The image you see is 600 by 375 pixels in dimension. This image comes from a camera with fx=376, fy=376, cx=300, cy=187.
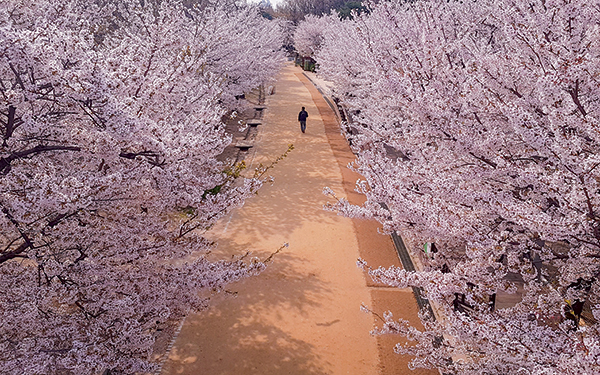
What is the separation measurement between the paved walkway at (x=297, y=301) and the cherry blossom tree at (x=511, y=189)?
7.86 feet

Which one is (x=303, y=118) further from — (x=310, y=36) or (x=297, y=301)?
(x=310, y=36)

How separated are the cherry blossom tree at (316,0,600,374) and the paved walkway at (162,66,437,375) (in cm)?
239

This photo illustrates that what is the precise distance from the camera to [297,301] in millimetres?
9984

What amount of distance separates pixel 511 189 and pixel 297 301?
6.14 m

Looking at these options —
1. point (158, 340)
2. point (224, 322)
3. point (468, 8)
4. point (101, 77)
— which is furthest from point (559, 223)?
point (468, 8)

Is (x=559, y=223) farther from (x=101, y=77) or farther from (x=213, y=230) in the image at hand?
(x=213, y=230)

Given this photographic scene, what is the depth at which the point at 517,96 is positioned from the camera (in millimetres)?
6453

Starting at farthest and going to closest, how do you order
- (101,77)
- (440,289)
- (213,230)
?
(213,230)
(440,289)
(101,77)

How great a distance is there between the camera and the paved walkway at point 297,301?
26.6 feet

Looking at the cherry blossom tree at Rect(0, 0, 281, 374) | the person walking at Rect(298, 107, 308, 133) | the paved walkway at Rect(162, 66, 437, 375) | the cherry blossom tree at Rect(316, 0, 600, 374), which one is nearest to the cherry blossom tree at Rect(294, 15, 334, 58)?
the person walking at Rect(298, 107, 308, 133)

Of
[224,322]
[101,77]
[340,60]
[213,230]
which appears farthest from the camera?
[340,60]

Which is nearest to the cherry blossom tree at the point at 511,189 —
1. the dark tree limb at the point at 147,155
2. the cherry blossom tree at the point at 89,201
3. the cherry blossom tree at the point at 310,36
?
the cherry blossom tree at the point at 89,201

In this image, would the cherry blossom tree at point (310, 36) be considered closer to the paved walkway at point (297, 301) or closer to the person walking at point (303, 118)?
the person walking at point (303, 118)

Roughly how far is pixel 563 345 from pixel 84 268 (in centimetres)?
612
